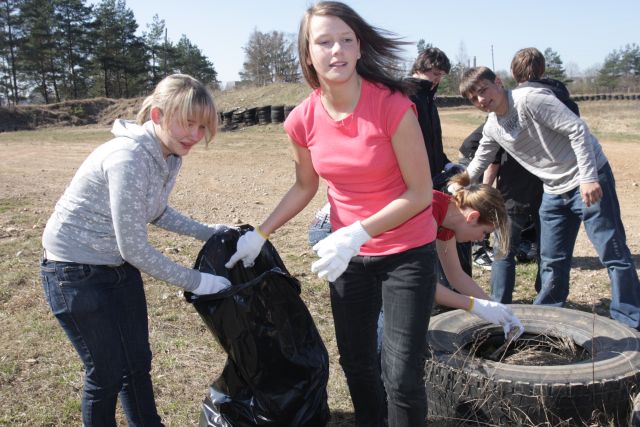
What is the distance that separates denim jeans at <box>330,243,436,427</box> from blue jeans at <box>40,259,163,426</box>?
79 centimetres

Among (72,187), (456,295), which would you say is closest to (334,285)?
(456,295)

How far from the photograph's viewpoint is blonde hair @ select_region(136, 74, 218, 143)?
2086 millimetres

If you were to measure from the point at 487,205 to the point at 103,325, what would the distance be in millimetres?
1702

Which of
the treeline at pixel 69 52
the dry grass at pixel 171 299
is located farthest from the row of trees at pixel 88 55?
the dry grass at pixel 171 299

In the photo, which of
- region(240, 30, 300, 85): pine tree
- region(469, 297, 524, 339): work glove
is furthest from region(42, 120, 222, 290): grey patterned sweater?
region(240, 30, 300, 85): pine tree

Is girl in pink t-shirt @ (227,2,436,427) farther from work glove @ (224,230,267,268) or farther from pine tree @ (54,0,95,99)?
pine tree @ (54,0,95,99)

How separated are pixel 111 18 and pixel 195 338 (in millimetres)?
45583

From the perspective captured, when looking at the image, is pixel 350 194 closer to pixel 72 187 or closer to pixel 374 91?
pixel 374 91

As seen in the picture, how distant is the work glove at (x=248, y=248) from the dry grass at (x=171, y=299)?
918 millimetres

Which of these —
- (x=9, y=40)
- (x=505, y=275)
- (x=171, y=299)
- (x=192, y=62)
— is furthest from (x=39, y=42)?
Result: (x=505, y=275)

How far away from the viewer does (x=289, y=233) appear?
21.4 ft

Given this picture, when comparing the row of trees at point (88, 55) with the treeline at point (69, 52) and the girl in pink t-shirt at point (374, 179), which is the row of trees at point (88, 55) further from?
the girl in pink t-shirt at point (374, 179)

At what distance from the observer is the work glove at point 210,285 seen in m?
2.29

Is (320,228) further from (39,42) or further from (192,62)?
(192,62)
